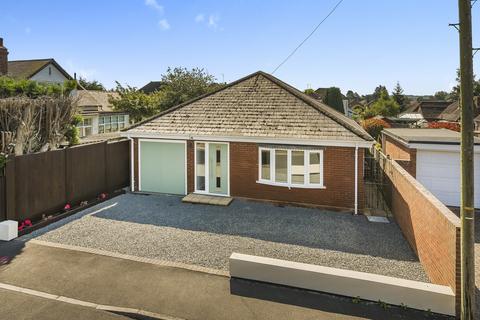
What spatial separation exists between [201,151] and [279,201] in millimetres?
4073

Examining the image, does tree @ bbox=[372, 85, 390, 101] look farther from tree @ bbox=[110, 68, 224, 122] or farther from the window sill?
the window sill

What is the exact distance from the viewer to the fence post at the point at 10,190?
10102mm

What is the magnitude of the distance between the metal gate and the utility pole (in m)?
6.97

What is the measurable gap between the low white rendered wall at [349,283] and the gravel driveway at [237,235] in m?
1.08

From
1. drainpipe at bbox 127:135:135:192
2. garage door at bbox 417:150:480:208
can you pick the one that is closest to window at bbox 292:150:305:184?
garage door at bbox 417:150:480:208

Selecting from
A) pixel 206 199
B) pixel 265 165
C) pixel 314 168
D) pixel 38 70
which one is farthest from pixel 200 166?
pixel 38 70

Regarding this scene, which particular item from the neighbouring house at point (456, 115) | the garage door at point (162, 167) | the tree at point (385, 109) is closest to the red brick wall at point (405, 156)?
the garage door at point (162, 167)

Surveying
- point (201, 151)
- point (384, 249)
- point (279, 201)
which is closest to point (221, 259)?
point (384, 249)

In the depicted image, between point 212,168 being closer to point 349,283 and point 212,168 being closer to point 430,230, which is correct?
point 349,283

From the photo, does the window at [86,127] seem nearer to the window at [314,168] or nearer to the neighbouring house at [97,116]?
the neighbouring house at [97,116]

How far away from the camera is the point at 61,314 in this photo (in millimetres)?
6070

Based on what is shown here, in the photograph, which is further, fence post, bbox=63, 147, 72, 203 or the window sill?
the window sill

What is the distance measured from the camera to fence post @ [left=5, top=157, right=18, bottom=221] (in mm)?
10102

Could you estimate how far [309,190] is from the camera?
520 inches
